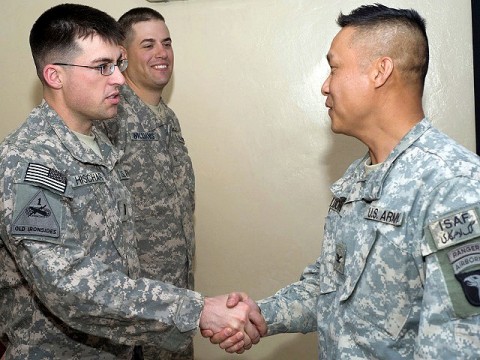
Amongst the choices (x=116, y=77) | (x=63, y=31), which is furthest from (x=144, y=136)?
(x=63, y=31)

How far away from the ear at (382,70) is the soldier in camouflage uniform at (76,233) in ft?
3.03

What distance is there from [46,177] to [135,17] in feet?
5.09

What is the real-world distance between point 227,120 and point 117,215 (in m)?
1.42

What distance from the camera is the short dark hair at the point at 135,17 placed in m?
3.13

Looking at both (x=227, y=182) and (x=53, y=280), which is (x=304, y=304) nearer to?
(x=53, y=280)

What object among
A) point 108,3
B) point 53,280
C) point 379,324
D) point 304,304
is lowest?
point 304,304

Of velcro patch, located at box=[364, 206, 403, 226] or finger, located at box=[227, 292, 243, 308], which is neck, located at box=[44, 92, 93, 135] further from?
velcro patch, located at box=[364, 206, 403, 226]

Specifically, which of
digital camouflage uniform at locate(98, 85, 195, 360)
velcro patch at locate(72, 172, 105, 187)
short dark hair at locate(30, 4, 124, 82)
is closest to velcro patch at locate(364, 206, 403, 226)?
velcro patch at locate(72, 172, 105, 187)

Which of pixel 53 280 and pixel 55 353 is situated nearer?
pixel 53 280

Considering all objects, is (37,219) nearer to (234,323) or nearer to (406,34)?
(234,323)

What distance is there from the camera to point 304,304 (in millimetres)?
2074

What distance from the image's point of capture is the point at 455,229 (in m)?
1.40

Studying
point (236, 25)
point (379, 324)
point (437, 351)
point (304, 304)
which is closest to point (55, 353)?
point (304, 304)

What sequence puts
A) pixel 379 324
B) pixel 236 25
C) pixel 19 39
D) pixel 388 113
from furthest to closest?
pixel 19 39 < pixel 236 25 < pixel 388 113 < pixel 379 324
